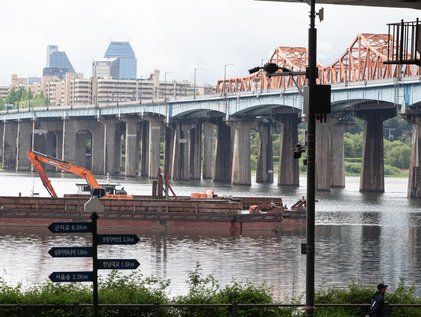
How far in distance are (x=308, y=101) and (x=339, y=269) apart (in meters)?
37.2

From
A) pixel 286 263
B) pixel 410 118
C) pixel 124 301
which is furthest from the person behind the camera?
pixel 410 118

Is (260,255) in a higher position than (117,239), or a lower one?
lower

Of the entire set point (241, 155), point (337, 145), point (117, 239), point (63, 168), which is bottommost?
point (117, 239)

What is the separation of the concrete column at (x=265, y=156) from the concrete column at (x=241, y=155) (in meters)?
17.7

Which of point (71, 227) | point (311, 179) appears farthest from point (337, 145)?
point (71, 227)

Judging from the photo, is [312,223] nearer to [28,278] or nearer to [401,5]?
[401,5]

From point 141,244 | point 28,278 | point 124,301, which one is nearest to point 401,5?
point 124,301

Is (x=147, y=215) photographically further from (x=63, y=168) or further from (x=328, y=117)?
(x=328, y=117)

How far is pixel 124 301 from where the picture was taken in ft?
90.6

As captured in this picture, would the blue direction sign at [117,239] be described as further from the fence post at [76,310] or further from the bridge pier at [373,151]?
the bridge pier at [373,151]

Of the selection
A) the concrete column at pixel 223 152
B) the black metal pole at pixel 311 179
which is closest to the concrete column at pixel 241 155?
the concrete column at pixel 223 152

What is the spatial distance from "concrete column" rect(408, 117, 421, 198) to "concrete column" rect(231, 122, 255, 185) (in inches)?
1309

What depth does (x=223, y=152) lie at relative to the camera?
197250 millimetres

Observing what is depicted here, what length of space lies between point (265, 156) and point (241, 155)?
73.5 ft
